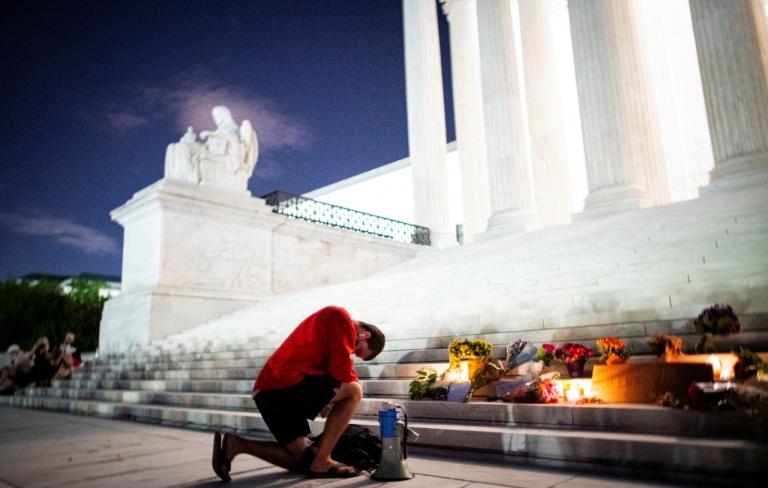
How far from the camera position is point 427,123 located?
22.3m

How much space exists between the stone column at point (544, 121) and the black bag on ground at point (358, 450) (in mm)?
15050

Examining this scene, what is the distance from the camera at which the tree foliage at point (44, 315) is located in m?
28.7

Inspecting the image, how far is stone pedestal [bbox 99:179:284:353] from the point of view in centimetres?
1384

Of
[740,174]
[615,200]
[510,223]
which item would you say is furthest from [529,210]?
[740,174]

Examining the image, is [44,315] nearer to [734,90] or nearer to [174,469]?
[174,469]

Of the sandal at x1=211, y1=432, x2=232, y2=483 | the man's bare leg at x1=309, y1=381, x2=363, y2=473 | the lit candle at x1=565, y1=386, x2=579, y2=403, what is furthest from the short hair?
the lit candle at x1=565, y1=386, x2=579, y2=403

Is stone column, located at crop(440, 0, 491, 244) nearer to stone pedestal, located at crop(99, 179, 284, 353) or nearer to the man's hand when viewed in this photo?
stone pedestal, located at crop(99, 179, 284, 353)

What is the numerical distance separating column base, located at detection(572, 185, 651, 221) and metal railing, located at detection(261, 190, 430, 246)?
8.67 metres

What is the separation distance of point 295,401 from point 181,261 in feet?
37.6

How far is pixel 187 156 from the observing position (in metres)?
15.4

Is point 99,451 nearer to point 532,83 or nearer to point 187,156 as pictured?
point 187,156

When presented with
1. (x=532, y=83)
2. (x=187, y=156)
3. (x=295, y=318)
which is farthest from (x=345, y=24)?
(x=295, y=318)

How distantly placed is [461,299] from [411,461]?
5.50 meters

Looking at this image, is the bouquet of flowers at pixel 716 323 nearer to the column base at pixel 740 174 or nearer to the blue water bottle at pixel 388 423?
the blue water bottle at pixel 388 423
